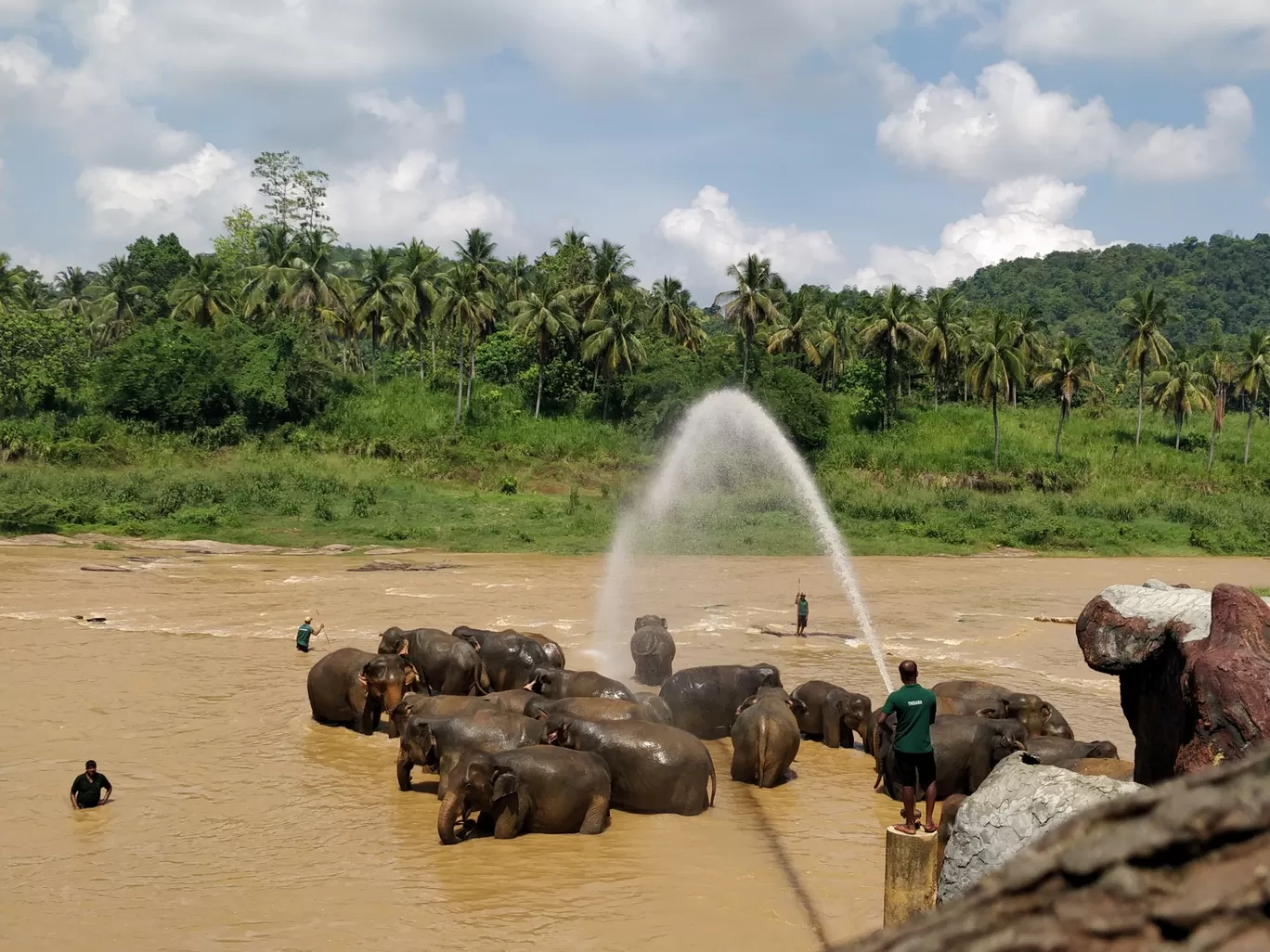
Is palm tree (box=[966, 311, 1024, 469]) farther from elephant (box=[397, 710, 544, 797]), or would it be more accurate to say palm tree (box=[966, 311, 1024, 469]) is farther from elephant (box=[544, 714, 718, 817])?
elephant (box=[397, 710, 544, 797])

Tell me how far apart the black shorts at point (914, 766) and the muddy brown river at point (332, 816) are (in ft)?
5.67

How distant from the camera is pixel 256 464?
5962cm

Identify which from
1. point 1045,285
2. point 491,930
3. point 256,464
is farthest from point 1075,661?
point 1045,285

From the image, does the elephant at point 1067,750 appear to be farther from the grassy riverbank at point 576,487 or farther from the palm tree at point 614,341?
the palm tree at point 614,341

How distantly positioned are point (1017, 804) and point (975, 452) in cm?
7132

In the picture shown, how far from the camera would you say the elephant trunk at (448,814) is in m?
12.0

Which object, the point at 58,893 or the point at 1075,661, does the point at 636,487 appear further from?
the point at 58,893

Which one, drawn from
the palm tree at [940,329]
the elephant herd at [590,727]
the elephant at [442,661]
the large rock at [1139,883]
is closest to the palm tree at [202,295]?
the palm tree at [940,329]

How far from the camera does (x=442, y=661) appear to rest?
18.5 metres

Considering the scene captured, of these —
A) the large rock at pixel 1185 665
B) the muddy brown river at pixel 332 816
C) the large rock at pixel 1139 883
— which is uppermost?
the large rock at pixel 1139 883

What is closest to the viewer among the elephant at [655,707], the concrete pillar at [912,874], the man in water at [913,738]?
the concrete pillar at [912,874]

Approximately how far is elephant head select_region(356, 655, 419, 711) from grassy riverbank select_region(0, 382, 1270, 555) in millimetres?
29685

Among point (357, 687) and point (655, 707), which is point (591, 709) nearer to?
point (655, 707)

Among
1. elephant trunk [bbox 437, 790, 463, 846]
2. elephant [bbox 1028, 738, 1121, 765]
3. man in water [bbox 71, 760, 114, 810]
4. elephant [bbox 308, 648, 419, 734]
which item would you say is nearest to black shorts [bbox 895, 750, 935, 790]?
elephant trunk [bbox 437, 790, 463, 846]
